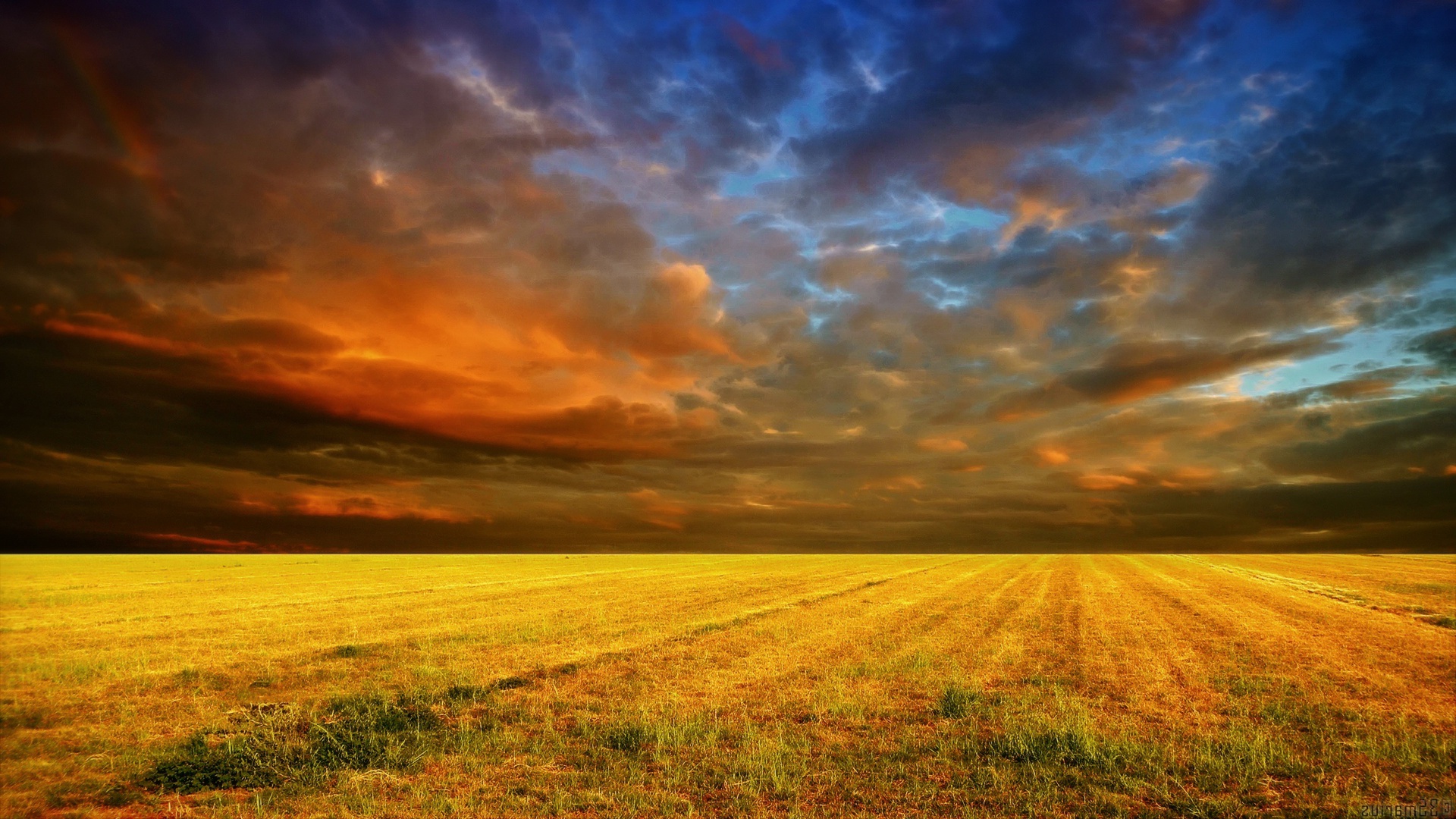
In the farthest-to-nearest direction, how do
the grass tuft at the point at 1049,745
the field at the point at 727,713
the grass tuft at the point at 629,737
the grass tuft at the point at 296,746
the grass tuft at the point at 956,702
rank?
the grass tuft at the point at 956,702 < the grass tuft at the point at 629,737 < the grass tuft at the point at 1049,745 < the grass tuft at the point at 296,746 < the field at the point at 727,713

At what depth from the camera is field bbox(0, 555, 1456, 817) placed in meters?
9.96

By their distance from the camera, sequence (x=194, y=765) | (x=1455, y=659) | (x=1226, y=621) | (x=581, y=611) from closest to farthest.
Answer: (x=194, y=765) → (x=1455, y=659) → (x=1226, y=621) → (x=581, y=611)

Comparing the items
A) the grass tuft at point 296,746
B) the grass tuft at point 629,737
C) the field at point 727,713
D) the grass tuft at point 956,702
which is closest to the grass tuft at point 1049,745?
the field at point 727,713

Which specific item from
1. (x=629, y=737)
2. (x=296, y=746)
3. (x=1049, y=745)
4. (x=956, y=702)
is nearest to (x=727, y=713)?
(x=629, y=737)

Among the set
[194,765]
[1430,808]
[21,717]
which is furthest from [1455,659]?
[21,717]

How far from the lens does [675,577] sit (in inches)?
2240

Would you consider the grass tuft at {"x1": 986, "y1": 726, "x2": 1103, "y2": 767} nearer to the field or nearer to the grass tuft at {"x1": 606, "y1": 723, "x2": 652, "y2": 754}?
the field

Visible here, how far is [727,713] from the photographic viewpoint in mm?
14188

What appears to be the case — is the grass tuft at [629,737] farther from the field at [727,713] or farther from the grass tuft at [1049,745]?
the grass tuft at [1049,745]

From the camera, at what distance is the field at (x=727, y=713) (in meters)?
9.96

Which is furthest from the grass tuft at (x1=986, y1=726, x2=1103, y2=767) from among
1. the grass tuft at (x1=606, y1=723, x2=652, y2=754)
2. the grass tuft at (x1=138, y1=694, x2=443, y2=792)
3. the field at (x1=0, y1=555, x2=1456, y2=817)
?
the grass tuft at (x1=138, y1=694, x2=443, y2=792)

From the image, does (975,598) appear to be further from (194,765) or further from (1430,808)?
(194,765)

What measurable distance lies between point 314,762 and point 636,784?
523cm

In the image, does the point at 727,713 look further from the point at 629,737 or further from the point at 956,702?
the point at 956,702
